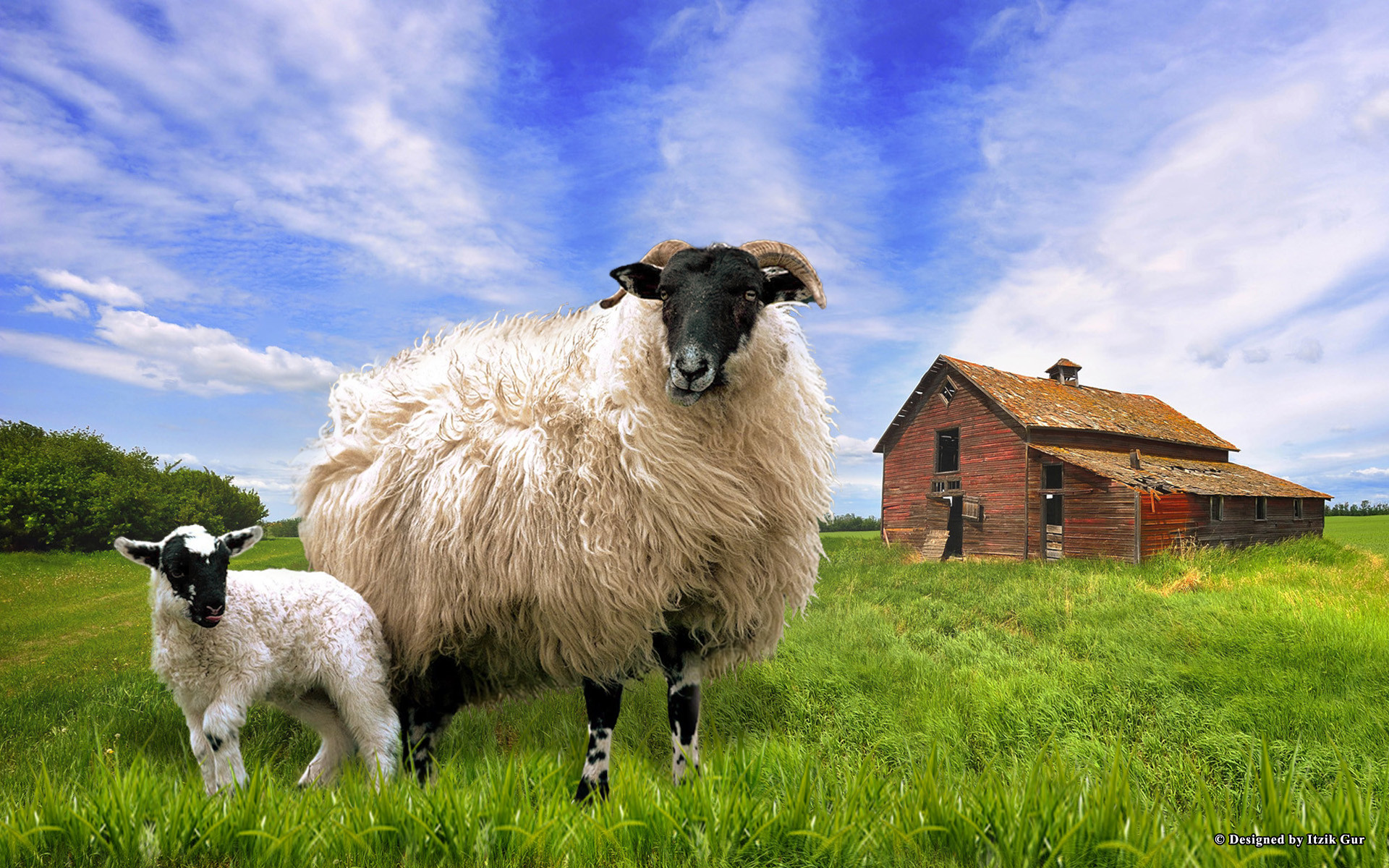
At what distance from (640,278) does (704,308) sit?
29.4 inches

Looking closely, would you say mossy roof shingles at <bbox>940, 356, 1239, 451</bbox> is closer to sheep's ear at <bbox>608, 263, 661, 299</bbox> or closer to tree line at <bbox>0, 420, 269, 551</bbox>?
sheep's ear at <bbox>608, 263, 661, 299</bbox>

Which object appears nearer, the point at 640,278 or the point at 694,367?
the point at 694,367

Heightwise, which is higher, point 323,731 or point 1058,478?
point 1058,478

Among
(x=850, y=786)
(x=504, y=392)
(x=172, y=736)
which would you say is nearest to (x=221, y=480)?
(x=172, y=736)

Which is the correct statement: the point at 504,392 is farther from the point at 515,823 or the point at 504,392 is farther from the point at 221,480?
the point at 221,480

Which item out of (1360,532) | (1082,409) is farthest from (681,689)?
(1360,532)

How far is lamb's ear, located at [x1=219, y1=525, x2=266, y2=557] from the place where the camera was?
4031 millimetres

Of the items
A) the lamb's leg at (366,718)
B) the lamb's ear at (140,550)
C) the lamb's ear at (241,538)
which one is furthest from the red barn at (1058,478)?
the lamb's ear at (140,550)

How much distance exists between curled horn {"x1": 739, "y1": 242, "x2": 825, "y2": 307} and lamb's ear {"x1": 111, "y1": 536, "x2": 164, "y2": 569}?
4071 mm

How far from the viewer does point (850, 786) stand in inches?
130

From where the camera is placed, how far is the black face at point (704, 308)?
3.84m

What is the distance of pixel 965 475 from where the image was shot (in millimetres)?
23750

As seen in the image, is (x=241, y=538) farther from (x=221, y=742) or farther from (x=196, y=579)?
(x=221, y=742)

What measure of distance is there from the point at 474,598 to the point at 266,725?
2.77 metres
